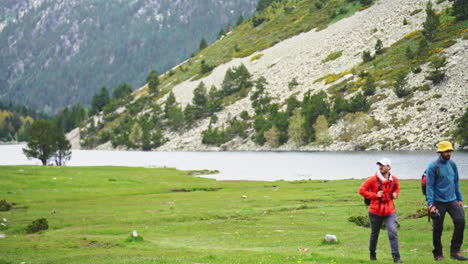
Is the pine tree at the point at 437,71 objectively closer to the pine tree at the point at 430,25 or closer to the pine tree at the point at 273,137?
the pine tree at the point at 430,25

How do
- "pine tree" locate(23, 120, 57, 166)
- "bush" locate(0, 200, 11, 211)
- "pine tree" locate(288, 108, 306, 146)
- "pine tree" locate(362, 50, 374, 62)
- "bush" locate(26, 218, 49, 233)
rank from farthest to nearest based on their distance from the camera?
"pine tree" locate(362, 50, 374, 62) → "pine tree" locate(288, 108, 306, 146) → "pine tree" locate(23, 120, 57, 166) → "bush" locate(0, 200, 11, 211) → "bush" locate(26, 218, 49, 233)

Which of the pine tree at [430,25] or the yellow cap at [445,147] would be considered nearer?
the yellow cap at [445,147]

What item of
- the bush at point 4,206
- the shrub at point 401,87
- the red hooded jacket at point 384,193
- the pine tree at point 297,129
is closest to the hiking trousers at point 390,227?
the red hooded jacket at point 384,193

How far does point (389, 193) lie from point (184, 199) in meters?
35.9

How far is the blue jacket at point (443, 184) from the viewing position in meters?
18.4

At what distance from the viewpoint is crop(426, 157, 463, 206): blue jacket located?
723 inches

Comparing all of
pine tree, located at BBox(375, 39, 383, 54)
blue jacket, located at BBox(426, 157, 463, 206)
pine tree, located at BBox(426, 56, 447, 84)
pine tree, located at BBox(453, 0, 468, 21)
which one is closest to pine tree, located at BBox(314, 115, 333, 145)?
pine tree, located at BBox(426, 56, 447, 84)

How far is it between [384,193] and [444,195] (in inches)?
95.9

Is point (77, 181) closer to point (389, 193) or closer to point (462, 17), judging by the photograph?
point (389, 193)

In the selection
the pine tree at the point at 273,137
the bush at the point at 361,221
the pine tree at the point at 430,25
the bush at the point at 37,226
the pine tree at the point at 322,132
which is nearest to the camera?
the bush at the point at 361,221

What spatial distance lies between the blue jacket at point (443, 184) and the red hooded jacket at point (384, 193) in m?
1.45

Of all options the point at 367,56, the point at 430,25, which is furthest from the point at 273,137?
the point at 430,25

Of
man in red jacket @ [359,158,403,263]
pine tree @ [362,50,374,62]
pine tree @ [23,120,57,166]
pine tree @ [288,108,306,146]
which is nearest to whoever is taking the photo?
man in red jacket @ [359,158,403,263]

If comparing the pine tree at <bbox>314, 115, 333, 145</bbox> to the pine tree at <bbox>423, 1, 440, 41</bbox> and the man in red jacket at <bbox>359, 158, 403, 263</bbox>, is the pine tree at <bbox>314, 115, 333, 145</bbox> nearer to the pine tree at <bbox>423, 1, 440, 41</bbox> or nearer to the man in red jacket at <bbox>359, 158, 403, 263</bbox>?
the pine tree at <bbox>423, 1, 440, 41</bbox>
